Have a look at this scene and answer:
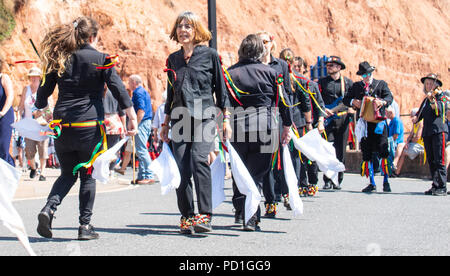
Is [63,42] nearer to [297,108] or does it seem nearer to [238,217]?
[238,217]

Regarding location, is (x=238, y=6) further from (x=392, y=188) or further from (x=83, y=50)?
(x=83, y=50)

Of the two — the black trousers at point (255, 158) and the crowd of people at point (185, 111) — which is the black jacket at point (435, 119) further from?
the black trousers at point (255, 158)

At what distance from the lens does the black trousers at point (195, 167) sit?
253 inches

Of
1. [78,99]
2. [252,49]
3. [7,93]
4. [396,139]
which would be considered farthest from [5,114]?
[396,139]

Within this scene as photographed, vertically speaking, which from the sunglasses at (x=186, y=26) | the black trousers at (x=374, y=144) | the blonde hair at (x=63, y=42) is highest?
the sunglasses at (x=186, y=26)

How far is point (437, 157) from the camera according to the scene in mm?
10930

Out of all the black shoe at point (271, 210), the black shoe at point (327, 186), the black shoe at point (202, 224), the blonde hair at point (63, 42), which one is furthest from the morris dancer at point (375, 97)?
the blonde hair at point (63, 42)

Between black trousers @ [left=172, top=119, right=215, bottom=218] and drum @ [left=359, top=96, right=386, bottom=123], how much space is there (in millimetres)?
4649

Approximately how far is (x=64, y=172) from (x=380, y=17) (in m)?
48.4

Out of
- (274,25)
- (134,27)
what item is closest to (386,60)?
(274,25)

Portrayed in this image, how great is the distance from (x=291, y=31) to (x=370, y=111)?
35.6 meters

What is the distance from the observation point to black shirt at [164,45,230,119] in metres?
6.42

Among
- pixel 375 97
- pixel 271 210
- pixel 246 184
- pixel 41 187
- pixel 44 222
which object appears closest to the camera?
pixel 44 222

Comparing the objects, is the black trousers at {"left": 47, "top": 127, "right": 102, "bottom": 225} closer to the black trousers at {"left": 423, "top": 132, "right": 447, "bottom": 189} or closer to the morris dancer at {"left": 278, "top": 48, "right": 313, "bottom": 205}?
the morris dancer at {"left": 278, "top": 48, "right": 313, "bottom": 205}
